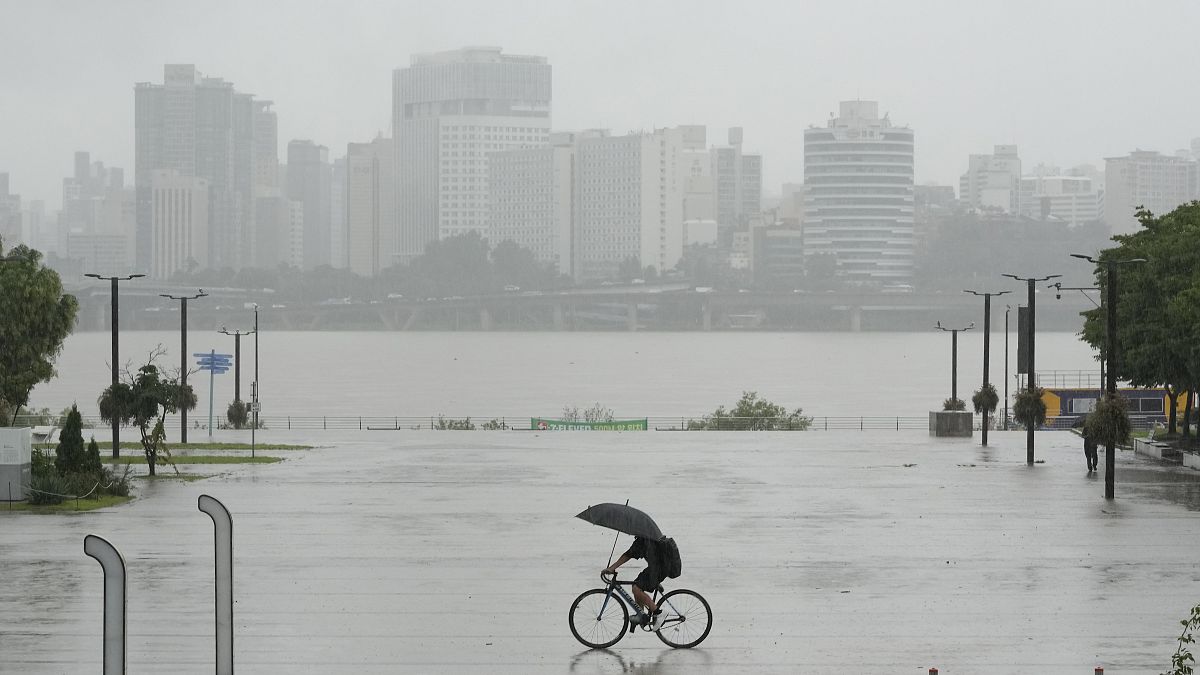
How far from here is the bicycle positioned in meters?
18.8

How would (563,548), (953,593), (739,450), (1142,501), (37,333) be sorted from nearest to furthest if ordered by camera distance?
(953,593), (563,548), (1142,501), (739,450), (37,333)

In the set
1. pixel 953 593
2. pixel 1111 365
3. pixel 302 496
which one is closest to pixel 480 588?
pixel 953 593

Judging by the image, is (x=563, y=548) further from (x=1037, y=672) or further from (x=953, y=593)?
(x=1037, y=672)

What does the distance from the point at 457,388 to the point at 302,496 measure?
97.4 metres

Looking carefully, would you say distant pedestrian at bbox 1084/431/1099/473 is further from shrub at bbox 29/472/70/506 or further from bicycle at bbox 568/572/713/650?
shrub at bbox 29/472/70/506

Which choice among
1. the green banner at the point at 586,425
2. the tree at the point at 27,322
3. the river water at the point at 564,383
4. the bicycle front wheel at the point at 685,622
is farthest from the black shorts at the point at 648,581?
the river water at the point at 564,383

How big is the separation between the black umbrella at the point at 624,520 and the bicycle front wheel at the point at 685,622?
1.42 m

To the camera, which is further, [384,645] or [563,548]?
[563,548]

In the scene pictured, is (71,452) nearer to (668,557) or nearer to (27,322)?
(27,322)

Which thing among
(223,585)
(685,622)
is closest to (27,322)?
(685,622)

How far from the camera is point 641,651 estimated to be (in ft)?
62.0

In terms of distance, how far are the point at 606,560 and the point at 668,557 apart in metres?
8.36

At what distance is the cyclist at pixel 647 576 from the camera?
1795 centimetres

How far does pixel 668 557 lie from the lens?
18.1 metres
